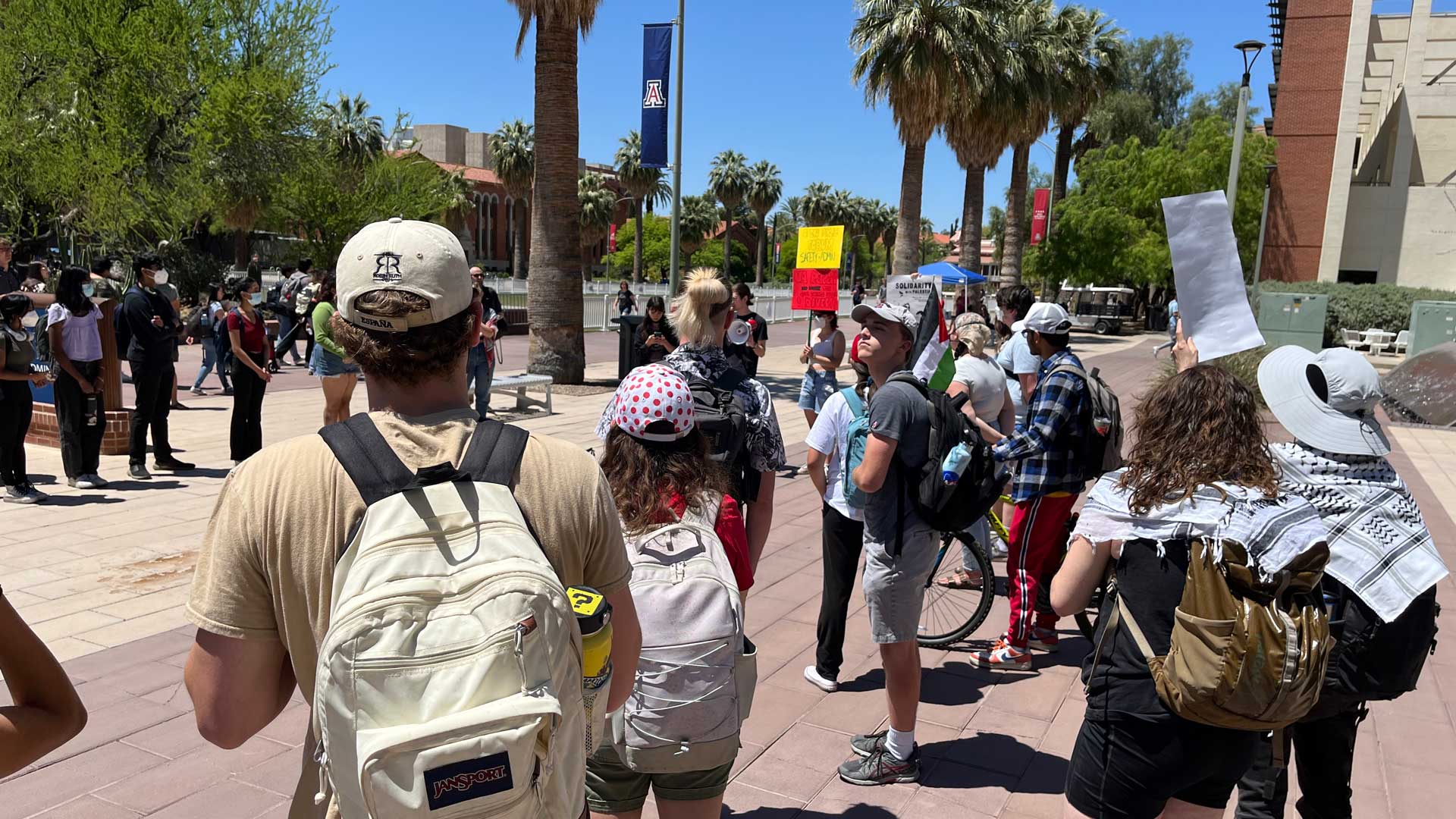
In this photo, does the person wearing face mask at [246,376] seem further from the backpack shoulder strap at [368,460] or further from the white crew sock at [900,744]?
the backpack shoulder strap at [368,460]

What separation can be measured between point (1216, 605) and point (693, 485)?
1316 mm

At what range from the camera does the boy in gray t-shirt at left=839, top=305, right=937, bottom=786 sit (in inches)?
144

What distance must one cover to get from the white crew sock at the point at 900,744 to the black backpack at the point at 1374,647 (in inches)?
60.6

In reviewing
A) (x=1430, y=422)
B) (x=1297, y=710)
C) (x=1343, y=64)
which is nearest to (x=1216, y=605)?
(x=1297, y=710)

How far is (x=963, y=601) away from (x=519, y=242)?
6505cm

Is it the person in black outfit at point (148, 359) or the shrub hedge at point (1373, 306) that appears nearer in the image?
the person in black outfit at point (148, 359)

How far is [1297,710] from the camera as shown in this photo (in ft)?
7.52

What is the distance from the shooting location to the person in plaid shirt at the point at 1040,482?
4.90 metres

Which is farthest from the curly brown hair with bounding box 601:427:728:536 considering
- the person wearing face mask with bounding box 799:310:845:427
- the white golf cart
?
the white golf cart

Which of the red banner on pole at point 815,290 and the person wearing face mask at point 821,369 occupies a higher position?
the red banner on pole at point 815,290

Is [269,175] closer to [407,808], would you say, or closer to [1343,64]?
[407,808]

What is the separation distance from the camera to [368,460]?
4.83ft

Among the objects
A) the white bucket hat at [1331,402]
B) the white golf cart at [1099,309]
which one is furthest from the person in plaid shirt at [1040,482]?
the white golf cart at [1099,309]

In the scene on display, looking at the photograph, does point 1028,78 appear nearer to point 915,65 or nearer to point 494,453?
point 915,65
